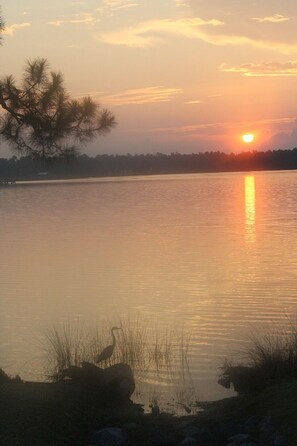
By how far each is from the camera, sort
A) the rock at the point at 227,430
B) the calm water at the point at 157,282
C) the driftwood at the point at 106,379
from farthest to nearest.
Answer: the calm water at the point at 157,282 → the driftwood at the point at 106,379 → the rock at the point at 227,430

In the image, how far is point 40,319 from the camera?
619 inches

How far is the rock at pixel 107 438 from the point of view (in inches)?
282

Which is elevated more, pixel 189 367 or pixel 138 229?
pixel 138 229

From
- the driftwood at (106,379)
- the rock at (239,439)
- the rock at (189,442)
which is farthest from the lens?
the driftwood at (106,379)

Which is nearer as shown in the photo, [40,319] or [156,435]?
[156,435]

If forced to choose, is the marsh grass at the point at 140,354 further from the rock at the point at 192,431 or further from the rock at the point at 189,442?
the rock at the point at 189,442

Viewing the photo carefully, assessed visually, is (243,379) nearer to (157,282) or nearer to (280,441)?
(280,441)

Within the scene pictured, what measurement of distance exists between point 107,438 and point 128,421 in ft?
2.76

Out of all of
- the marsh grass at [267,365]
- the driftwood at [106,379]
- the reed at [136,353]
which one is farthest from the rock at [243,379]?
the driftwood at [106,379]

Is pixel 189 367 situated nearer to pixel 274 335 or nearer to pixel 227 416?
pixel 274 335

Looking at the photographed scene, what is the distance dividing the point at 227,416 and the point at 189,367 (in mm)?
3231

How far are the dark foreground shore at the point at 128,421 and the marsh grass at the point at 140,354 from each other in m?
1.55

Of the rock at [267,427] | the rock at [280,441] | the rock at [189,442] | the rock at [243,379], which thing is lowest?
the rock at [189,442]

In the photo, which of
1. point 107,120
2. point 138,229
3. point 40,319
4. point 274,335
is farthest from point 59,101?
point 138,229
